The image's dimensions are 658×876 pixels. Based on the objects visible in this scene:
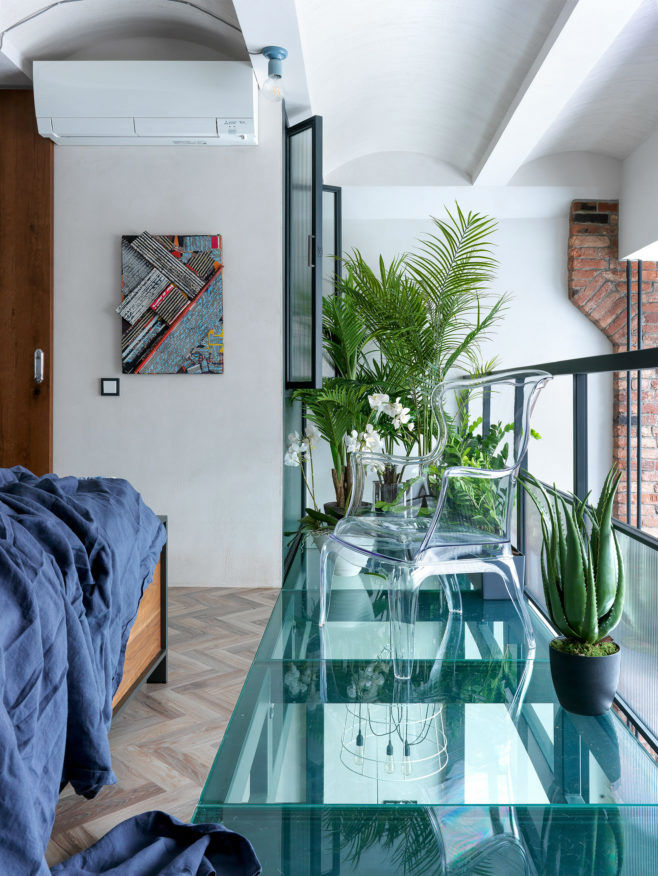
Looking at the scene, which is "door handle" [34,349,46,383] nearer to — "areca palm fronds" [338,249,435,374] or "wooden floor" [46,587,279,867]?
"wooden floor" [46,587,279,867]

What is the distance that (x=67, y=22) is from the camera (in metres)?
3.31

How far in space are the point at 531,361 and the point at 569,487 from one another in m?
0.96

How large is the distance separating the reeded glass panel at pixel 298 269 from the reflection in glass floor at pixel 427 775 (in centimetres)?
198

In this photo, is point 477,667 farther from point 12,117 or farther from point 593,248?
point 593,248

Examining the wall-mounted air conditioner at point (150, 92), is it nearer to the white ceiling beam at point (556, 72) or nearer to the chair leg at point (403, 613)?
the white ceiling beam at point (556, 72)

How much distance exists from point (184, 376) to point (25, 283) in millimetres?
915

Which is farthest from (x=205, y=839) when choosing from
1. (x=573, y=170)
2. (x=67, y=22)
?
(x=573, y=170)

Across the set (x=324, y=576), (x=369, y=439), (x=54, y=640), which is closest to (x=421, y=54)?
(x=369, y=439)

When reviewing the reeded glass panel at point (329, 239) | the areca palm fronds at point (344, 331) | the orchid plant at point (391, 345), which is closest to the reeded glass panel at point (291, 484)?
the orchid plant at point (391, 345)

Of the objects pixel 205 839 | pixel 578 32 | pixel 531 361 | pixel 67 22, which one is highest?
pixel 67 22

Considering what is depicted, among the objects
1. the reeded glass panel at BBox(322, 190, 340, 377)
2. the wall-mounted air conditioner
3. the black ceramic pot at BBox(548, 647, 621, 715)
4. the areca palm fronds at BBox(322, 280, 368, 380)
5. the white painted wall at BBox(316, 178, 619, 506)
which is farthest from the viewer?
the white painted wall at BBox(316, 178, 619, 506)

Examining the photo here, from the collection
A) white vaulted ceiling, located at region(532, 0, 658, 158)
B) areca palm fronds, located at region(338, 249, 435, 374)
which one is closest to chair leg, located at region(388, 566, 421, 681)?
areca palm fronds, located at region(338, 249, 435, 374)

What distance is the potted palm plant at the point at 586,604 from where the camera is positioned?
164cm

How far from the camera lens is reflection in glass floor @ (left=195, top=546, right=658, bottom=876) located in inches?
53.1
